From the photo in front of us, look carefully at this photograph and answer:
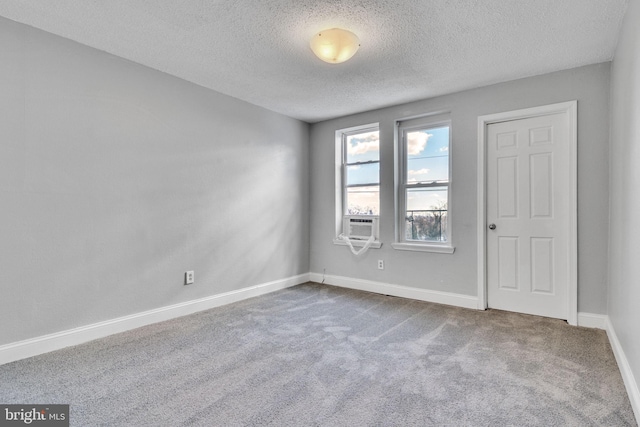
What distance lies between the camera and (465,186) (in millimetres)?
3633

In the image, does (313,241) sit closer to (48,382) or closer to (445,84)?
(445,84)

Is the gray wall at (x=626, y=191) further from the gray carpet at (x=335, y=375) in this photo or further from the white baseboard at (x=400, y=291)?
the white baseboard at (x=400, y=291)

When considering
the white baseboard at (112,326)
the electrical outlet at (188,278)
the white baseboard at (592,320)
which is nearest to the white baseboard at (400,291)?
the white baseboard at (592,320)

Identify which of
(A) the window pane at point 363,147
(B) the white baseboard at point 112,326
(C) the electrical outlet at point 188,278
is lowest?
(B) the white baseboard at point 112,326

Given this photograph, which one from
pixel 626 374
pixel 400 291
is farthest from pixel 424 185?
pixel 626 374

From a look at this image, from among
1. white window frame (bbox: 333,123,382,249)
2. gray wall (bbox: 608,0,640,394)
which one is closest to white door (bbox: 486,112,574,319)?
gray wall (bbox: 608,0,640,394)

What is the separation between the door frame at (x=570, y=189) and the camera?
119 inches

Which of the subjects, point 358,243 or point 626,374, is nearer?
point 626,374

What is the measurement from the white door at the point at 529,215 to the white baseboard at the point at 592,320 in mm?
126

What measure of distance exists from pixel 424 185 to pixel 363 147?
108cm

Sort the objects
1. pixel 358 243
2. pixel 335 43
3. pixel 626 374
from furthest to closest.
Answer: pixel 358 243 → pixel 335 43 → pixel 626 374

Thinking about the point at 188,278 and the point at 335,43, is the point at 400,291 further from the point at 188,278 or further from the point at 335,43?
the point at 335,43

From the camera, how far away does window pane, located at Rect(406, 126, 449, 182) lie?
3.88m

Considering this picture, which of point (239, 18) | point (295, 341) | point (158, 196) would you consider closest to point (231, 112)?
point (158, 196)
